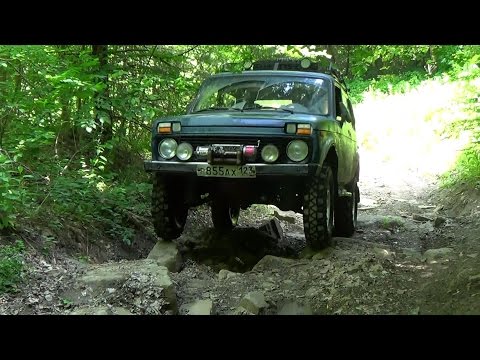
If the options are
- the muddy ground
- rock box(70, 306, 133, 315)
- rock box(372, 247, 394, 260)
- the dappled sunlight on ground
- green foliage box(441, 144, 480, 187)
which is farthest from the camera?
the dappled sunlight on ground

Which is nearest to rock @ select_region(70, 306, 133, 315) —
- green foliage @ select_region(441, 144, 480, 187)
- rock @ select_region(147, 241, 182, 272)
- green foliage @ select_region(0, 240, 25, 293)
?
green foliage @ select_region(0, 240, 25, 293)

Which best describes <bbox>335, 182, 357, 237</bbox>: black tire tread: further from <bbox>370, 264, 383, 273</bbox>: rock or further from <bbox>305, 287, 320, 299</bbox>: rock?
<bbox>305, 287, 320, 299</bbox>: rock

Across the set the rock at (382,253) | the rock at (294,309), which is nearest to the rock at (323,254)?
the rock at (382,253)

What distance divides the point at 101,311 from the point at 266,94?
3.35 metres

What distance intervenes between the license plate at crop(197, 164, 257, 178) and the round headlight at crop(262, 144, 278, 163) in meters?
0.19

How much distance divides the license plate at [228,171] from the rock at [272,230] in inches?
95.9

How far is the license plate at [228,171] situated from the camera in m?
5.08

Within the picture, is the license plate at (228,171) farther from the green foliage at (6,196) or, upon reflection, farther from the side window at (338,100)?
the side window at (338,100)

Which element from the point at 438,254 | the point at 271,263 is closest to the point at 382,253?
the point at 438,254

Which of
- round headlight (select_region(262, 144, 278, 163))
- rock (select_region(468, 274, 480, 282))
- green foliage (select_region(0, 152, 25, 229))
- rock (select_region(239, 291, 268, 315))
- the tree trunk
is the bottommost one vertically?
rock (select_region(239, 291, 268, 315))

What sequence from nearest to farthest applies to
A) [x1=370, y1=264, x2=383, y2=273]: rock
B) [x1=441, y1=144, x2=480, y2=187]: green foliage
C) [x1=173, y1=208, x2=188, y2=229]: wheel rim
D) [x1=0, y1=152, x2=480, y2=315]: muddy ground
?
[x1=0, y1=152, x2=480, y2=315]: muddy ground, [x1=370, y1=264, x2=383, y2=273]: rock, [x1=173, y1=208, x2=188, y2=229]: wheel rim, [x1=441, y1=144, x2=480, y2=187]: green foliage

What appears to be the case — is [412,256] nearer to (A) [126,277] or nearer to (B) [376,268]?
(B) [376,268]

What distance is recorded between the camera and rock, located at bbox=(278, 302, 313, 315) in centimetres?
417
